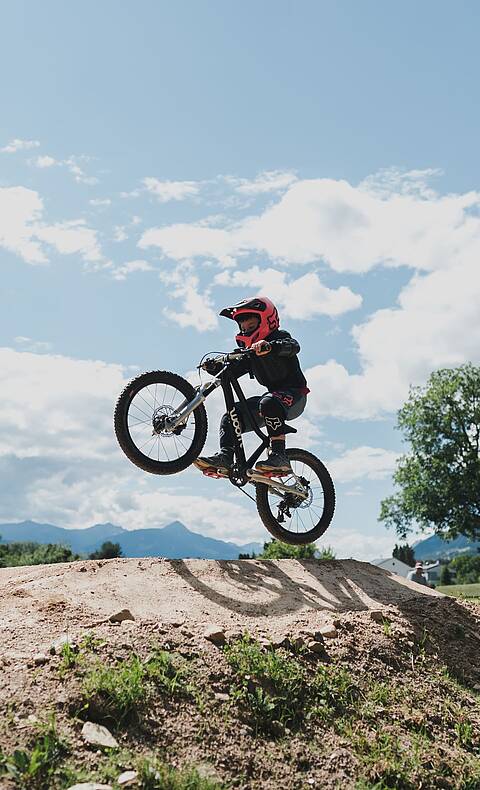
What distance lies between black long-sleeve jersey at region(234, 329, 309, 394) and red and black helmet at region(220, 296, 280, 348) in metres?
0.10

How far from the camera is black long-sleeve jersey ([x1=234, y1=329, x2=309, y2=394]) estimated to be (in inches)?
375

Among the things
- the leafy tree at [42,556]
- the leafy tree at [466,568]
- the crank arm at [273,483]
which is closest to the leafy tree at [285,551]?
the leafy tree at [42,556]

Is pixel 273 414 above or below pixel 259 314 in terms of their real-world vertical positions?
below

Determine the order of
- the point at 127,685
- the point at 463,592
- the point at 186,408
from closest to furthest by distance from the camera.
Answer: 1. the point at 127,685
2. the point at 186,408
3. the point at 463,592

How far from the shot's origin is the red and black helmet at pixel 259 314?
31.7 ft

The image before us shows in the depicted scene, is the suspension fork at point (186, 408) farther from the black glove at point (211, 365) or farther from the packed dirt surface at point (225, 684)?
the packed dirt surface at point (225, 684)

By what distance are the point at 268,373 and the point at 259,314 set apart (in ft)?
2.58

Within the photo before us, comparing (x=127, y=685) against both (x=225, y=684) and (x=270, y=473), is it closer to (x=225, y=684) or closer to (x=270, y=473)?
(x=225, y=684)

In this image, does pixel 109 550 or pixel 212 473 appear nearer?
pixel 212 473

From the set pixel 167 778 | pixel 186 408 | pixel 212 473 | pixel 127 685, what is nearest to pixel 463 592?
pixel 212 473

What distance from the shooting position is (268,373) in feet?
31.9

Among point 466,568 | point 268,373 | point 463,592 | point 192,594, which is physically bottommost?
point 463,592

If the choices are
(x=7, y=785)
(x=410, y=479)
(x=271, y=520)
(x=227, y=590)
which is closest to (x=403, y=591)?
(x=271, y=520)

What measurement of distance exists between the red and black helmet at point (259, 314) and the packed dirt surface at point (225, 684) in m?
3.12
